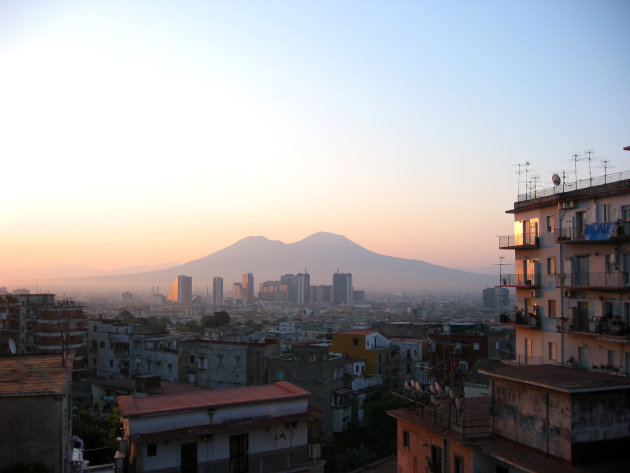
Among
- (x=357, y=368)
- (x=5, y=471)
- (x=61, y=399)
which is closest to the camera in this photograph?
(x=5, y=471)

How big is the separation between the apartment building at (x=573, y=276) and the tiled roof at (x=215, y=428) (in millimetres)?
10112

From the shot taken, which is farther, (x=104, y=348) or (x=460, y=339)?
(x=104, y=348)

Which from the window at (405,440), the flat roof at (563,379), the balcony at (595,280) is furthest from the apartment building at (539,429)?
the balcony at (595,280)

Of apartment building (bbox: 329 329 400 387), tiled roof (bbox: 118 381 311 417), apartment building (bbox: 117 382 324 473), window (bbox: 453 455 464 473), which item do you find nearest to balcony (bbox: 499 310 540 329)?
window (bbox: 453 455 464 473)

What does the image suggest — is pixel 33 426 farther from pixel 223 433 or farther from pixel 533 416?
pixel 533 416

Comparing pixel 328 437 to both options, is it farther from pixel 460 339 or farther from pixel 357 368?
pixel 460 339

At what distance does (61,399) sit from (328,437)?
78.8 feet

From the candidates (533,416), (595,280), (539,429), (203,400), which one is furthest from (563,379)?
(203,400)

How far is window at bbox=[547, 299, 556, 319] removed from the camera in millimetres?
22828

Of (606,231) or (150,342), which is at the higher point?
(606,231)

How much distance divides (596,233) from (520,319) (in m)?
5.88

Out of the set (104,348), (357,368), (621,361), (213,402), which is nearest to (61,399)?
(213,402)

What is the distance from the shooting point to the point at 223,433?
1711 cm

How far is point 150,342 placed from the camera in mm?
46906
